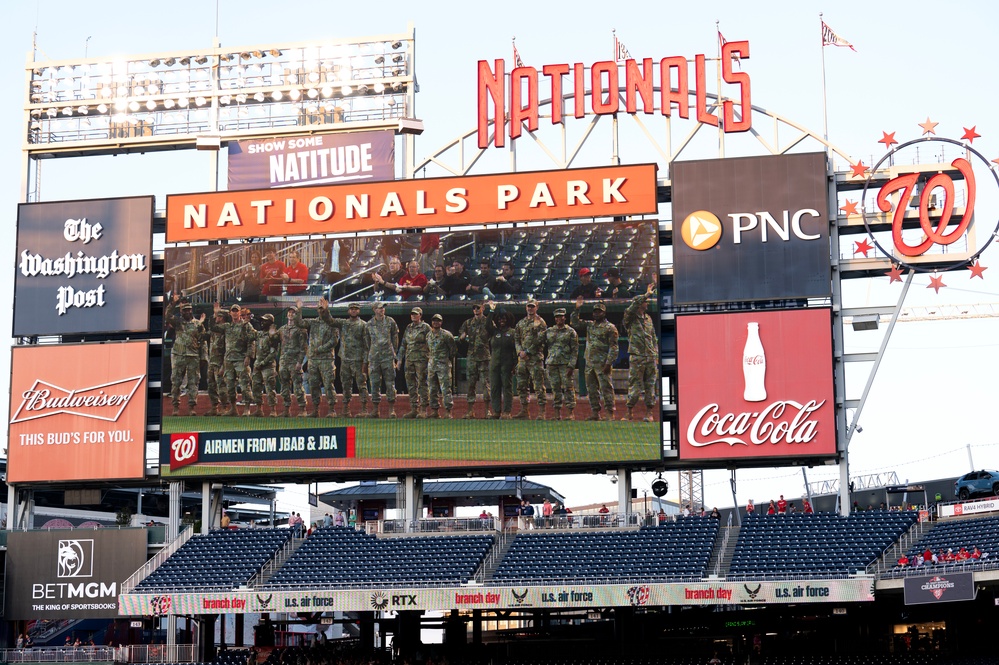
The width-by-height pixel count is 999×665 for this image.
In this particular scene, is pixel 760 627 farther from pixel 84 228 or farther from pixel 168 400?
pixel 84 228

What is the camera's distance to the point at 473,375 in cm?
4897

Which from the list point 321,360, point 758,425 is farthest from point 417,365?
point 758,425

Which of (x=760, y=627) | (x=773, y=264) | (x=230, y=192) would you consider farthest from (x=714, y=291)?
(x=230, y=192)

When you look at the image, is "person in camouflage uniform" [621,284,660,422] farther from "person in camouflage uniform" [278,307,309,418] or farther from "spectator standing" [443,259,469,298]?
"person in camouflage uniform" [278,307,309,418]

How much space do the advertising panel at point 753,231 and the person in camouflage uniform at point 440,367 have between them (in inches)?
316

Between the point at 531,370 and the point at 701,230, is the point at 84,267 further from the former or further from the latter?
the point at 701,230

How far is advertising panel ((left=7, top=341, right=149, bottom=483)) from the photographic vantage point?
52000mm

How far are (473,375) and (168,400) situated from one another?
11.3 meters

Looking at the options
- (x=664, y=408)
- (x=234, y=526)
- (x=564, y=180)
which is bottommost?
(x=234, y=526)

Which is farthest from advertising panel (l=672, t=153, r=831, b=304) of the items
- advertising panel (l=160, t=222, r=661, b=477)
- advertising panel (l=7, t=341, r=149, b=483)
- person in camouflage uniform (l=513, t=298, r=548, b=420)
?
advertising panel (l=7, t=341, r=149, b=483)

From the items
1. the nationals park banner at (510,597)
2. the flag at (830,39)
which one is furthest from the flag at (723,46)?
the nationals park banner at (510,597)

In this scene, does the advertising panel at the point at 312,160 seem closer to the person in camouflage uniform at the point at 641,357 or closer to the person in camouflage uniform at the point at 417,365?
the person in camouflage uniform at the point at 417,365

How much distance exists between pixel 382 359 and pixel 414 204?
19.7ft

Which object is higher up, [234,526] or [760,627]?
[234,526]
